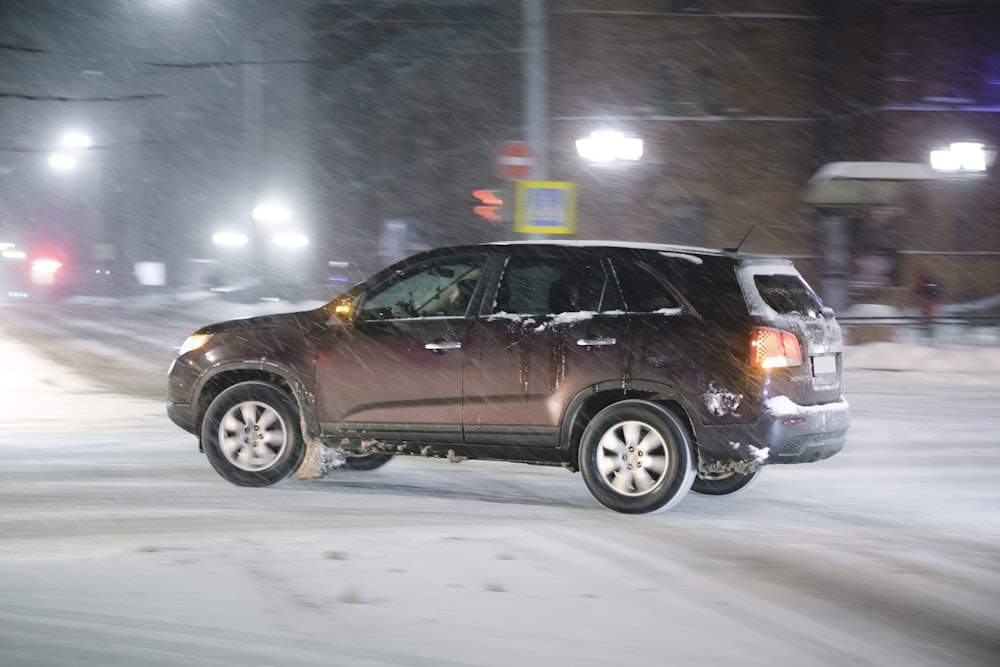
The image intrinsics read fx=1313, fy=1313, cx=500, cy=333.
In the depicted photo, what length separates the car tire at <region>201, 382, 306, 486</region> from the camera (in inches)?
357

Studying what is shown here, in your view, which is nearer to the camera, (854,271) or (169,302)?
(854,271)

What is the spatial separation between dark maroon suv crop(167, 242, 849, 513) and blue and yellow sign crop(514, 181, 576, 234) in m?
5.30

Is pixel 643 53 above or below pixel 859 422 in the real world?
above

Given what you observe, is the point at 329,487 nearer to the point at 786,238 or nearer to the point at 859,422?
the point at 859,422

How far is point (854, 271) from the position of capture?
31953 mm

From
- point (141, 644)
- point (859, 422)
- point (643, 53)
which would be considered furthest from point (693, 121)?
point (141, 644)

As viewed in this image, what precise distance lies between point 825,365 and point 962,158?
75.5ft

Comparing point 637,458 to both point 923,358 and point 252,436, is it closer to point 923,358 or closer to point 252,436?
point 252,436

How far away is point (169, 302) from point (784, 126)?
59.5 feet

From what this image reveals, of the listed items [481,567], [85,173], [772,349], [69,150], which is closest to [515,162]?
[772,349]

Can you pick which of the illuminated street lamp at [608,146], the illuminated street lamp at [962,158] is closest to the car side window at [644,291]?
the illuminated street lamp at [608,146]

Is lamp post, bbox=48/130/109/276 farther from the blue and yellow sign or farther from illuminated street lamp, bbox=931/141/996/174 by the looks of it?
the blue and yellow sign

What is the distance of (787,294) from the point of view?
843 centimetres

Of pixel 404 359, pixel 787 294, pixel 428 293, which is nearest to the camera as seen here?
pixel 787 294
